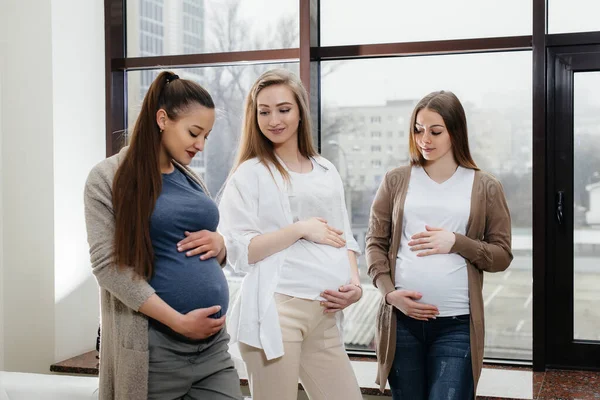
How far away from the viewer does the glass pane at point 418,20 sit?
318 centimetres

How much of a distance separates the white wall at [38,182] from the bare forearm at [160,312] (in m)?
1.69

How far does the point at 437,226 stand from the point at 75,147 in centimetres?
192

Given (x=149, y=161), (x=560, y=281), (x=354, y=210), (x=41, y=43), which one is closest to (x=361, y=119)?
(x=354, y=210)

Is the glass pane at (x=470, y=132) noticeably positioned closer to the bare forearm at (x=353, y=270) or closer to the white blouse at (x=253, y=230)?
the bare forearm at (x=353, y=270)

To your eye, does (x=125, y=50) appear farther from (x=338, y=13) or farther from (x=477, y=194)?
(x=477, y=194)

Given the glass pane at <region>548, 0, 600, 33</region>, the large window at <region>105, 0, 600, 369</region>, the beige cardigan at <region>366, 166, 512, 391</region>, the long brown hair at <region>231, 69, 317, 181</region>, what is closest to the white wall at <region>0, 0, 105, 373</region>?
the large window at <region>105, 0, 600, 369</region>

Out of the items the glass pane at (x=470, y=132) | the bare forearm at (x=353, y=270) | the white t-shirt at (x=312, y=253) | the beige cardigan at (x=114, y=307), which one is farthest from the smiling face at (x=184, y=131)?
the glass pane at (x=470, y=132)

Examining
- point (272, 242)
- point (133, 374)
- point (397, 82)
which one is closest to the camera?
point (133, 374)

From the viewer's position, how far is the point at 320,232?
209 cm

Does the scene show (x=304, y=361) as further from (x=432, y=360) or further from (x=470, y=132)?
(x=470, y=132)

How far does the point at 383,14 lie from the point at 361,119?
50 cm

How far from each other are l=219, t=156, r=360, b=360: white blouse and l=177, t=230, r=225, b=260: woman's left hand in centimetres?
19

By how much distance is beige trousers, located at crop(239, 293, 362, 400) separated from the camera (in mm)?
2039

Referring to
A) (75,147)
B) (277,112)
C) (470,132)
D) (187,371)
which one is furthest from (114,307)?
(470,132)
